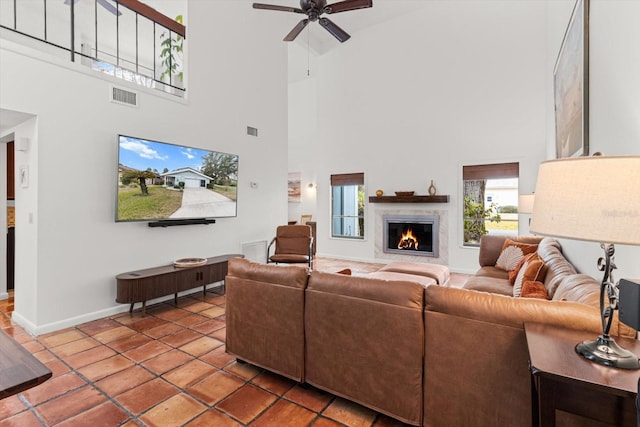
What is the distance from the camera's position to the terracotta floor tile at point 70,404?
6.10ft

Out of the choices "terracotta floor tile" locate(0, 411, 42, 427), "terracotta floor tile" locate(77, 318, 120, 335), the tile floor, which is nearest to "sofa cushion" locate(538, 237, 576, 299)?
the tile floor

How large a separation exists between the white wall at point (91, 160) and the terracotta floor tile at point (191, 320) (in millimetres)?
853

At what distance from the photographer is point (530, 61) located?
5.12 metres

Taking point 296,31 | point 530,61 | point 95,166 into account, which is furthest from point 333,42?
point 95,166

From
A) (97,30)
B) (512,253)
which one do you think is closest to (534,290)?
(512,253)

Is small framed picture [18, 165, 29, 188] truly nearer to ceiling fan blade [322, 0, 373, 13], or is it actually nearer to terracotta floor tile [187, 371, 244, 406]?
terracotta floor tile [187, 371, 244, 406]

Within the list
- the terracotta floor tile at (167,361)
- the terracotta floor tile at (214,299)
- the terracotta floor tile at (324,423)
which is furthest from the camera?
the terracotta floor tile at (214,299)

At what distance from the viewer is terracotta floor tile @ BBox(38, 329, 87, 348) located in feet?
9.25

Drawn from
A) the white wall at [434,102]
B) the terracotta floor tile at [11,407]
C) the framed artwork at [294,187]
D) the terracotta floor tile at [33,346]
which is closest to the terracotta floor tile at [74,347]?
the terracotta floor tile at [33,346]

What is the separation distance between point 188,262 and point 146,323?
0.92m

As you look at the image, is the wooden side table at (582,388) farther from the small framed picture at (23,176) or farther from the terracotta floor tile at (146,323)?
the small framed picture at (23,176)

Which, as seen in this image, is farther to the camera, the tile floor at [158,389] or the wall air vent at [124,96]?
the wall air vent at [124,96]

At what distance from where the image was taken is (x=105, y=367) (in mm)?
2408

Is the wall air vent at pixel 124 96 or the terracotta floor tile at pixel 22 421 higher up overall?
the wall air vent at pixel 124 96
